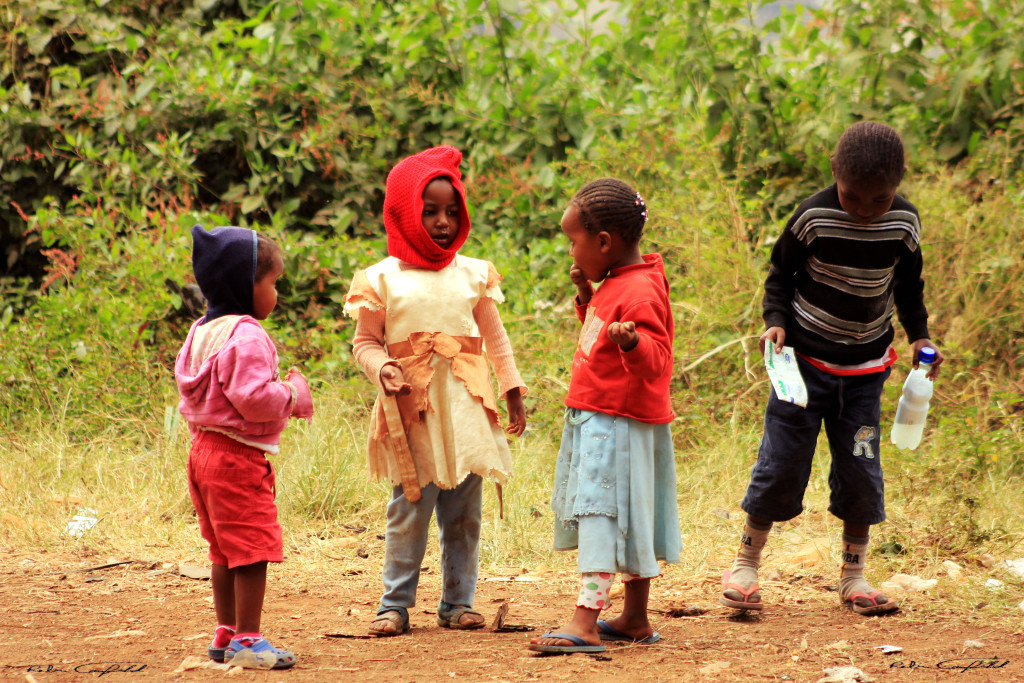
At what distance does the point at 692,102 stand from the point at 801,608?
4594 millimetres

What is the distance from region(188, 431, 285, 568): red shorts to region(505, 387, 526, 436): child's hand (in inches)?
36.1

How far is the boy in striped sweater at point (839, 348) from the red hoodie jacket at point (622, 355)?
0.67 metres

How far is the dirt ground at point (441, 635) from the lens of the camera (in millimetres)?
2828

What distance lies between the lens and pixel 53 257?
6.75 m

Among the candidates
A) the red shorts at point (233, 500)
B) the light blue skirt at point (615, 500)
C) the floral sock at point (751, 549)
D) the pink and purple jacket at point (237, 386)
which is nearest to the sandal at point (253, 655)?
the red shorts at point (233, 500)

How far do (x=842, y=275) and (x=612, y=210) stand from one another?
3.16ft

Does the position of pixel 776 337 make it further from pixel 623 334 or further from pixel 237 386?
pixel 237 386

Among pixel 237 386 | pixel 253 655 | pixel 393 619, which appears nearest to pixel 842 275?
pixel 393 619

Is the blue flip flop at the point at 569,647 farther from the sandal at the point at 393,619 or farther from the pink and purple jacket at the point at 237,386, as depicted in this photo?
the pink and purple jacket at the point at 237,386

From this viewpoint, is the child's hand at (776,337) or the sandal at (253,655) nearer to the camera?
the sandal at (253,655)

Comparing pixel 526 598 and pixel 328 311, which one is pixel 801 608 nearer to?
pixel 526 598

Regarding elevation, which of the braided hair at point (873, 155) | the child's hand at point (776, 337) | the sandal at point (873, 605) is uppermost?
the braided hair at point (873, 155)

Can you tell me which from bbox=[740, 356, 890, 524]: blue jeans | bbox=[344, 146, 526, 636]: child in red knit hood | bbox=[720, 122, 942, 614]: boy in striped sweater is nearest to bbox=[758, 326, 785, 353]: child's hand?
bbox=[720, 122, 942, 614]: boy in striped sweater

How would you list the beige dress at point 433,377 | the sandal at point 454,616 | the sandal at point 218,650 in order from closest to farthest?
the sandal at point 218,650 → the beige dress at point 433,377 → the sandal at point 454,616
